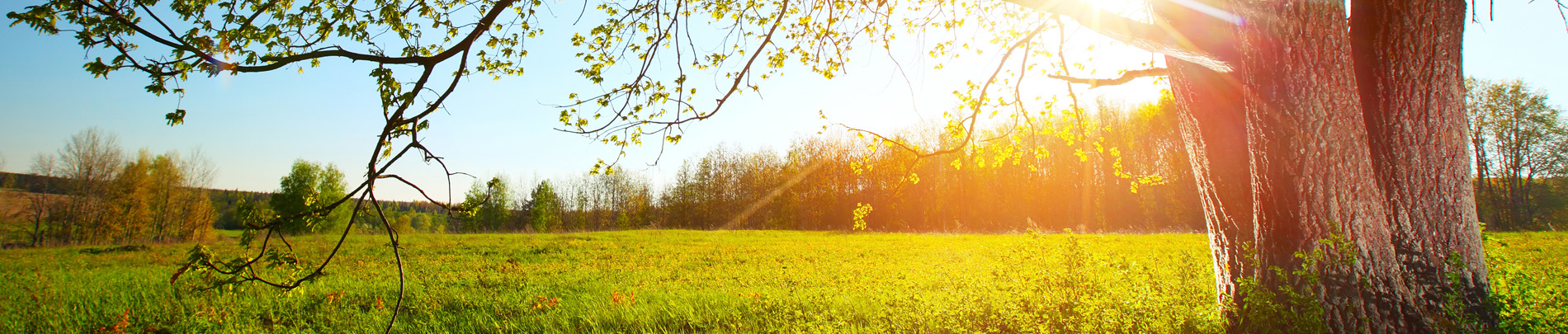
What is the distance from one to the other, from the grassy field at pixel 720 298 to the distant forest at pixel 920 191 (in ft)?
31.7

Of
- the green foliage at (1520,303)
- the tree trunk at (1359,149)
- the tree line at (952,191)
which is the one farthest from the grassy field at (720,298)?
the tree line at (952,191)

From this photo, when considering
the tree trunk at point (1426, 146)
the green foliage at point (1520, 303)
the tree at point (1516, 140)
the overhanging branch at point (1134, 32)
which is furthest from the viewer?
the tree at point (1516, 140)

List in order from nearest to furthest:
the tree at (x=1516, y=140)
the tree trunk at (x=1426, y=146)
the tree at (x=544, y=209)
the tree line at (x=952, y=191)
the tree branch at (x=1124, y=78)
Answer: the tree trunk at (x=1426, y=146) → the tree branch at (x=1124, y=78) → the tree at (x=1516, y=140) → the tree line at (x=952, y=191) → the tree at (x=544, y=209)

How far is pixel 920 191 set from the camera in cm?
3688

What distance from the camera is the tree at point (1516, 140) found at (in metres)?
24.4

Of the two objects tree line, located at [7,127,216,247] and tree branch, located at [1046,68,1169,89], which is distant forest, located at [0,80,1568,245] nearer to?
tree line, located at [7,127,216,247]

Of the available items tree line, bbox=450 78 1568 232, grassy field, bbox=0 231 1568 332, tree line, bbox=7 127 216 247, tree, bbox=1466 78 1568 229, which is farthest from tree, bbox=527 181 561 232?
tree, bbox=1466 78 1568 229

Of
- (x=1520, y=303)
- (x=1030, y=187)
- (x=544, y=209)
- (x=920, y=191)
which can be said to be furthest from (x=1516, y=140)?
(x=544, y=209)

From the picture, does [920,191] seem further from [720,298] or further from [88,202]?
[88,202]

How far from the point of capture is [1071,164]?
113ft

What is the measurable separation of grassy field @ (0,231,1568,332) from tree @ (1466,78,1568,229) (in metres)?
A: 20.4

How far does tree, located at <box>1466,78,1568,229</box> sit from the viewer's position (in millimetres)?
24438

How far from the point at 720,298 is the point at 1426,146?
6057mm

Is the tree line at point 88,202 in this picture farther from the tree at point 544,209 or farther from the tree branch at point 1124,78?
the tree branch at point 1124,78
